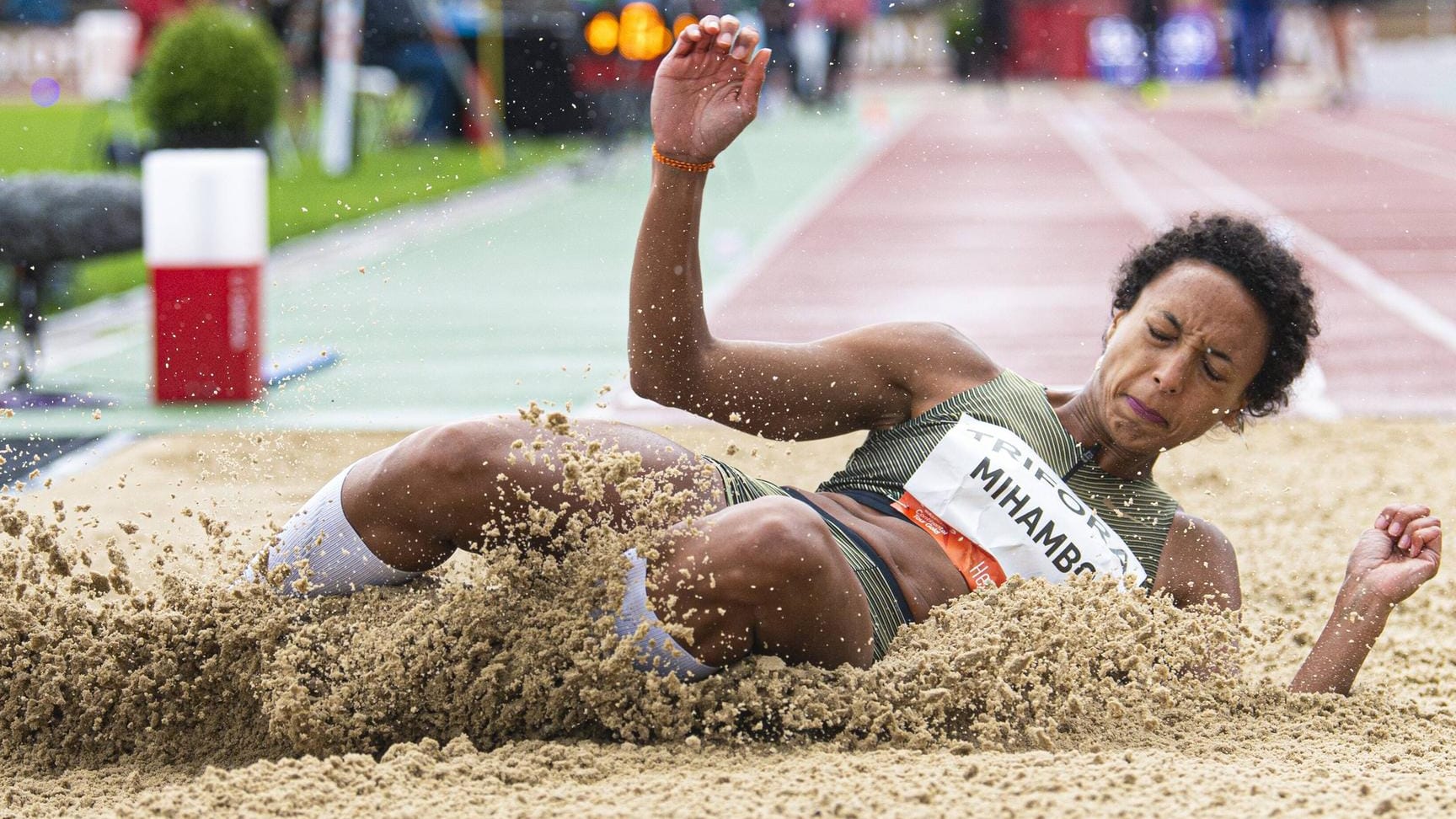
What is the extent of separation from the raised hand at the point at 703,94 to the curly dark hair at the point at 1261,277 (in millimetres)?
889

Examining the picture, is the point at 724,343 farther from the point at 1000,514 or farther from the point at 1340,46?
the point at 1340,46

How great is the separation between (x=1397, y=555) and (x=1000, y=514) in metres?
0.77

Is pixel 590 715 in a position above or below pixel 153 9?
below

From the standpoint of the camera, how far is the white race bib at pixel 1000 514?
2.92 meters

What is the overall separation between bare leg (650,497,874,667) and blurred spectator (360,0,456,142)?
14.3 meters

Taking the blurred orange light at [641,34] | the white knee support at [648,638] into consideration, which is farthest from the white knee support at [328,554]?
the blurred orange light at [641,34]

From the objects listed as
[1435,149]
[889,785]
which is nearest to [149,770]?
[889,785]

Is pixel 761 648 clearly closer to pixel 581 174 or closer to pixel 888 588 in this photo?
pixel 888 588

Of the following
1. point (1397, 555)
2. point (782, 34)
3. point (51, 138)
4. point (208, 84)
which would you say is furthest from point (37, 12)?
point (1397, 555)

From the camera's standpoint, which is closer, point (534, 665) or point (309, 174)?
point (534, 665)

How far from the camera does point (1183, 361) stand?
9.79ft

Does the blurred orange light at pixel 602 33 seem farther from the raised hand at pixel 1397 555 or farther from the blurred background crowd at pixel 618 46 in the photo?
the raised hand at pixel 1397 555

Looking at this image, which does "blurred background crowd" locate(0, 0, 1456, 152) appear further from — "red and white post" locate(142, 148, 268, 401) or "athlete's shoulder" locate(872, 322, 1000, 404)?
"athlete's shoulder" locate(872, 322, 1000, 404)

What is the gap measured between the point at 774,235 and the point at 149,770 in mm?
9062
